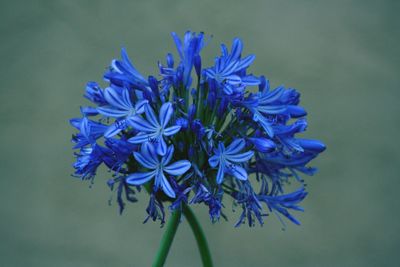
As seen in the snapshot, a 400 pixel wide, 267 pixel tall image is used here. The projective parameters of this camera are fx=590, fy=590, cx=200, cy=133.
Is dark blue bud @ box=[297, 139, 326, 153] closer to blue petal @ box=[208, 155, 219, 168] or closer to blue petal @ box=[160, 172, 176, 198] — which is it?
blue petal @ box=[208, 155, 219, 168]

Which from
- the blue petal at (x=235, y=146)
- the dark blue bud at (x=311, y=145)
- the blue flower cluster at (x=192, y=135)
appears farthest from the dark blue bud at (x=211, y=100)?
the dark blue bud at (x=311, y=145)

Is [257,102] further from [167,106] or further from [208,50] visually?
[208,50]

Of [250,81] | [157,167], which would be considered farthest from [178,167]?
[250,81]

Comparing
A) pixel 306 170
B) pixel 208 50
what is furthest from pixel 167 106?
pixel 208 50

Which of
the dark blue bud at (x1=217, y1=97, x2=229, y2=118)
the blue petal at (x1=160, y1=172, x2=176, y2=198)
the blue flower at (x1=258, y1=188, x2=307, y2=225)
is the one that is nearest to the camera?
the blue petal at (x1=160, y1=172, x2=176, y2=198)

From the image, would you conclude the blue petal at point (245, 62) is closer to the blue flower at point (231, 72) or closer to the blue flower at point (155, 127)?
the blue flower at point (231, 72)

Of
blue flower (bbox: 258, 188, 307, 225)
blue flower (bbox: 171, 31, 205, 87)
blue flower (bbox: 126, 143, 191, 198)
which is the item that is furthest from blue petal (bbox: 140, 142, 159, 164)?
blue flower (bbox: 258, 188, 307, 225)
